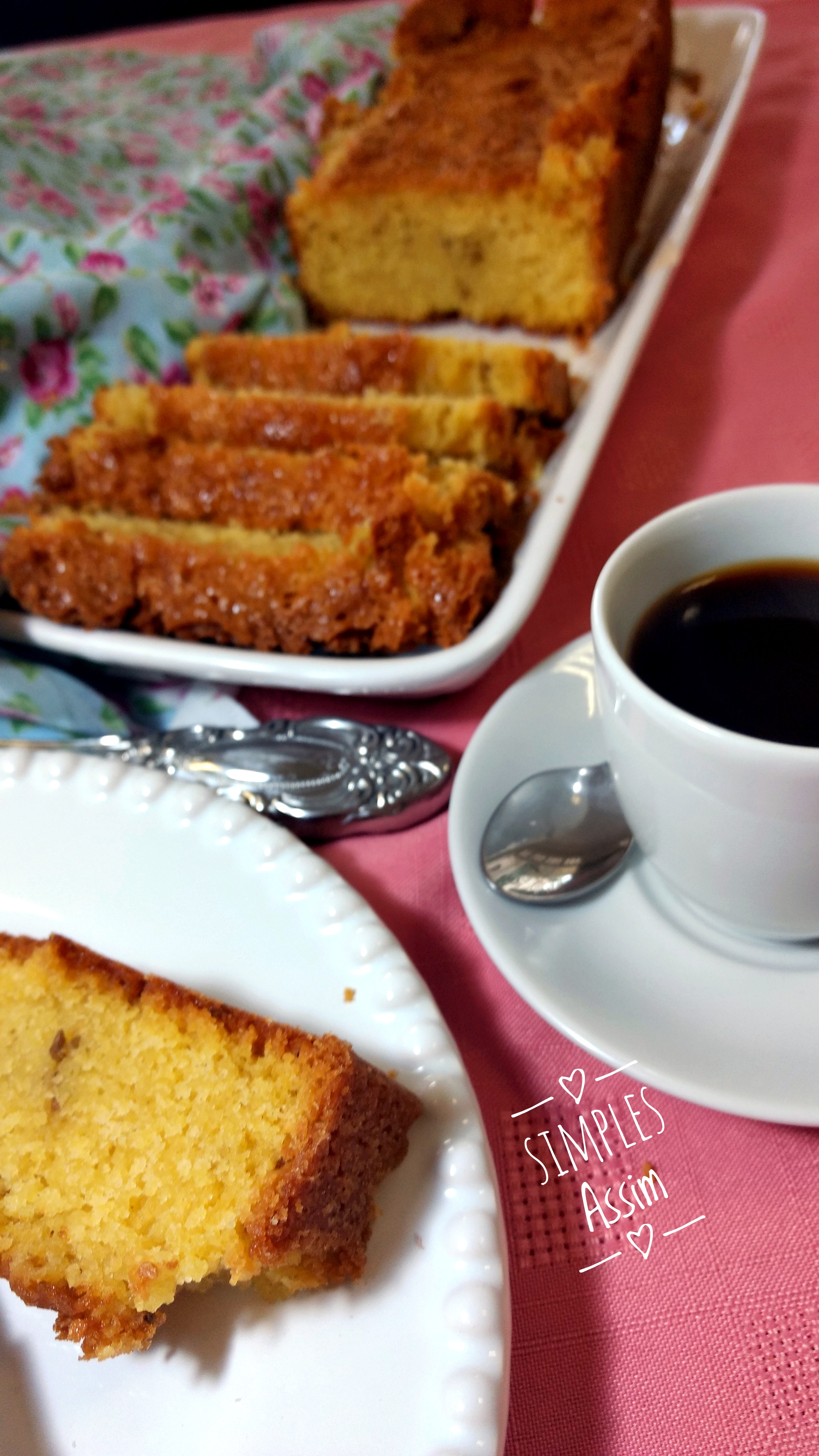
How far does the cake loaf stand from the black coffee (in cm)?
105

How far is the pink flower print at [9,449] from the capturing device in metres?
1.59

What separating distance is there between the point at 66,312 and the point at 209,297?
0.28 m

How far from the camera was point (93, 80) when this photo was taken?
2.54 meters

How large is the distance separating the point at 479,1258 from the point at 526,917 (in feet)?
0.95

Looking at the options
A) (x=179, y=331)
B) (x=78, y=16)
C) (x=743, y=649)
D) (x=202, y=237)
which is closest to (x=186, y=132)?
(x=202, y=237)

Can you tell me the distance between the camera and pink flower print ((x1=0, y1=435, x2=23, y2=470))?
1.59 metres

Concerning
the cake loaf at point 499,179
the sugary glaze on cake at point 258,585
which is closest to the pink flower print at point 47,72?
the cake loaf at point 499,179

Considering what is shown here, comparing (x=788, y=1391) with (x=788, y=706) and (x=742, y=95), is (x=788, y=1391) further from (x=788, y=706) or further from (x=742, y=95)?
(x=742, y=95)

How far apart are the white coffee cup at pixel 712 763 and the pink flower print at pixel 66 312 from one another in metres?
1.28

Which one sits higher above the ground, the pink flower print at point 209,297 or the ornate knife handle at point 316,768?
the pink flower print at point 209,297

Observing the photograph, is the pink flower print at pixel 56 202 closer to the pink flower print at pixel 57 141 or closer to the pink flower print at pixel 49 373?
the pink flower print at pixel 57 141

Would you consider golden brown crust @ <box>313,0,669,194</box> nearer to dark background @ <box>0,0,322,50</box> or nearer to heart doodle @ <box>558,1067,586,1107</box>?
heart doodle @ <box>558,1067,586,1107</box>

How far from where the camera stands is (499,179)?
68.3 inches

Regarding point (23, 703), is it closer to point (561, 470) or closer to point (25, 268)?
point (561, 470)
